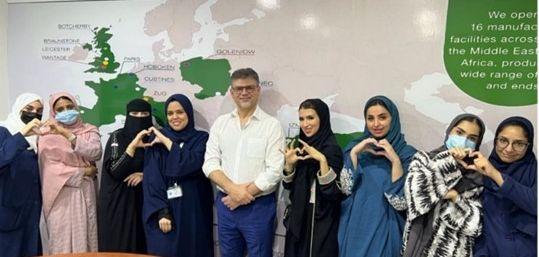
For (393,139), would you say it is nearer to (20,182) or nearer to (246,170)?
(246,170)

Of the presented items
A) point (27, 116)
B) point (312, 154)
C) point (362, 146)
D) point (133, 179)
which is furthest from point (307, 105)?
point (27, 116)

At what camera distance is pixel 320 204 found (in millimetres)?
3043

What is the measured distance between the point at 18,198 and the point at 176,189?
1053mm

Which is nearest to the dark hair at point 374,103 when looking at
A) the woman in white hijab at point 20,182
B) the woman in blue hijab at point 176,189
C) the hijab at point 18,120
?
the woman in blue hijab at point 176,189

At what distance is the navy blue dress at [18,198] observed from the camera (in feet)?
10.5

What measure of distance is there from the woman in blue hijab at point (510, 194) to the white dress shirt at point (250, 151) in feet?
3.94

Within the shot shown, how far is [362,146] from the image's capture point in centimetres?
294

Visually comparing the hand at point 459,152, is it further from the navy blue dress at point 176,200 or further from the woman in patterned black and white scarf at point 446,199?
the navy blue dress at point 176,200

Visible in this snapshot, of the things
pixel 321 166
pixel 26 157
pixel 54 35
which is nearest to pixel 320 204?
pixel 321 166

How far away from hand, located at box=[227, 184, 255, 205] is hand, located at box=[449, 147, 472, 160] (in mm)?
1258

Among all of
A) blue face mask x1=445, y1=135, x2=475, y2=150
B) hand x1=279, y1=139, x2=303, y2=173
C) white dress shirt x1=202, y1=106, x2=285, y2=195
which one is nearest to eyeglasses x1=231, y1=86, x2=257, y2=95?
white dress shirt x1=202, y1=106, x2=285, y2=195

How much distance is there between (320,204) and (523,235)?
1123 mm

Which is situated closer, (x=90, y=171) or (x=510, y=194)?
(x=510, y=194)

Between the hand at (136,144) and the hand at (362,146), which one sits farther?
the hand at (136,144)
